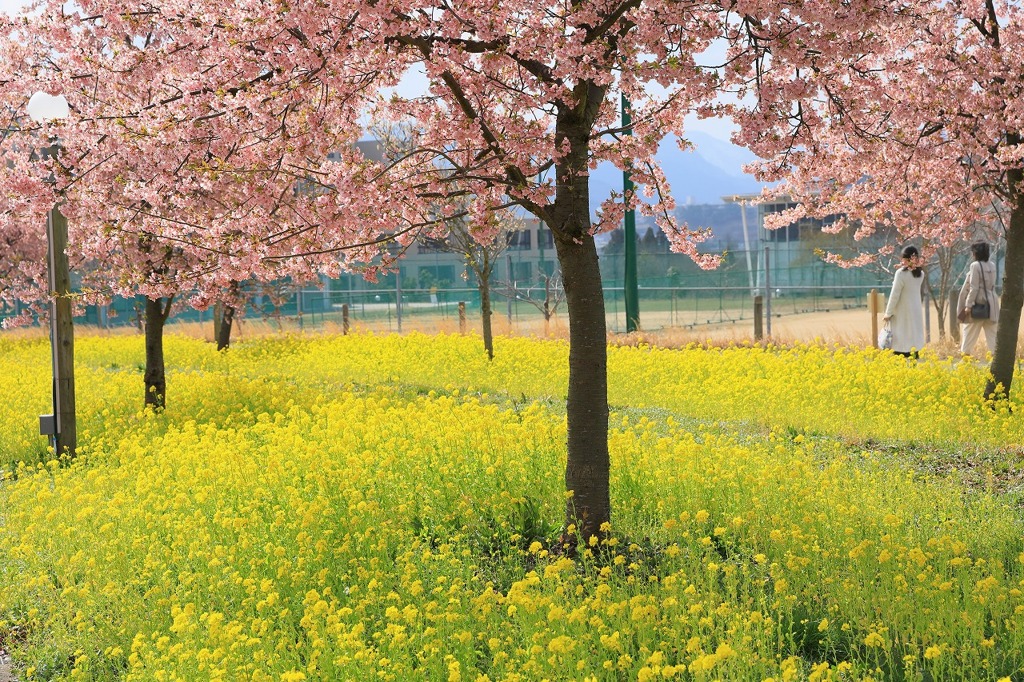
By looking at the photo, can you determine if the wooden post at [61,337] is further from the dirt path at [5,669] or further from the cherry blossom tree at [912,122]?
the cherry blossom tree at [912,122]

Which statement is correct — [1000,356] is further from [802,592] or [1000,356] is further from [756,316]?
[756,316]

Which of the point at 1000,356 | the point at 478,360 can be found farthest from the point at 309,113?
the point at 478,360

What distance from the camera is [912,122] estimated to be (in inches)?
342

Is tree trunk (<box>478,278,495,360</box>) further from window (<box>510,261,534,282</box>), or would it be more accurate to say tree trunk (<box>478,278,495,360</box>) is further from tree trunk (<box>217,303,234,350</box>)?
window (<box>510,261,534,282</box>)

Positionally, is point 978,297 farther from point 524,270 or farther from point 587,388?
point 524,270

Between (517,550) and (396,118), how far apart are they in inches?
110

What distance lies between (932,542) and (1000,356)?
5.70m

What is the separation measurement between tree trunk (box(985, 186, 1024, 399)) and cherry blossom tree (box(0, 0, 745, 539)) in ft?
16.7

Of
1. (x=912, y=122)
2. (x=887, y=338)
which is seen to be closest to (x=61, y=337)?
(x=912, y=122)

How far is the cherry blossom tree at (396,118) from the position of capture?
4941mm

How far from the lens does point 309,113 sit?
5.41 m

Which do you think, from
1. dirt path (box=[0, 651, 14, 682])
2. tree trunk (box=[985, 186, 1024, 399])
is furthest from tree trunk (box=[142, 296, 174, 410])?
tree trunk (box=[985, 186, 1024, 399])

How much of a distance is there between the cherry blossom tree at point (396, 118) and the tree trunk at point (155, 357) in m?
5.81

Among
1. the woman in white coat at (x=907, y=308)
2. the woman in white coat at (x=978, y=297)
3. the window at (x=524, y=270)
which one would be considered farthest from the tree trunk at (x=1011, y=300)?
the window at (x=524, y=270)
